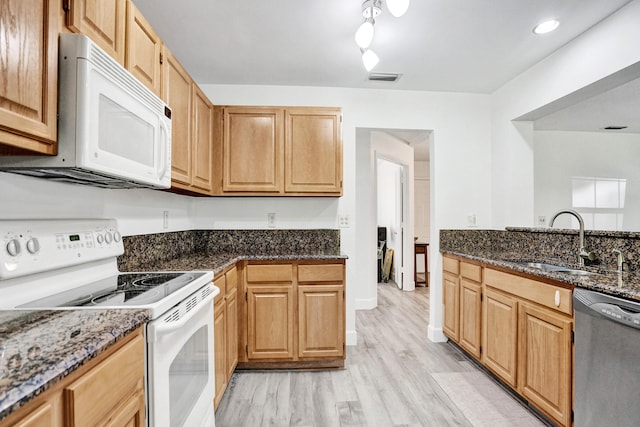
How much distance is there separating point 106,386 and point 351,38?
2274mm

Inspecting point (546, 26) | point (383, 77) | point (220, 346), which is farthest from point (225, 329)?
point (546, 26)

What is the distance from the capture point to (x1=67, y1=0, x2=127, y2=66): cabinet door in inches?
42.8

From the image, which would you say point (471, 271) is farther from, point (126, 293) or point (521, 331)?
point (126, 293)

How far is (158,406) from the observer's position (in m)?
1.07

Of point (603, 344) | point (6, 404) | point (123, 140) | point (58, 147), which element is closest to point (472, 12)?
point (603, 344)

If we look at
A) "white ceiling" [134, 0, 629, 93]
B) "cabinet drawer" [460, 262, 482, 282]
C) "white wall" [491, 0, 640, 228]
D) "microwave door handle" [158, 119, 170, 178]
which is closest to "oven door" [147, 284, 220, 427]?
"microwave door handle" [158, 119, 170, 178]

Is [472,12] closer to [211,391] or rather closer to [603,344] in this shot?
[603,344]

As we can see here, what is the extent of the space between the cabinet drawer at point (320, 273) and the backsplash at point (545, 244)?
1.16 m

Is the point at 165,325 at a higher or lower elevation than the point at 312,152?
lower

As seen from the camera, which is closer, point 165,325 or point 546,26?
point 165,325

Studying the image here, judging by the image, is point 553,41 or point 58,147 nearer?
point 58,147

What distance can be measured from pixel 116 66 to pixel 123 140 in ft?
0.87

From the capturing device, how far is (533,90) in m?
2.64

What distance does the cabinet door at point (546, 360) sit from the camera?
5.41 feet
